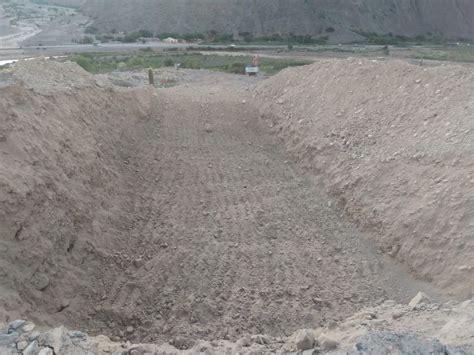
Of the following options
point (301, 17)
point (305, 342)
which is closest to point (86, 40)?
point (301, 17)

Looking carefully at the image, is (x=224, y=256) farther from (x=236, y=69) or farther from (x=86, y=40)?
(x=86, y=40)

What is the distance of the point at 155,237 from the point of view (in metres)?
8.23

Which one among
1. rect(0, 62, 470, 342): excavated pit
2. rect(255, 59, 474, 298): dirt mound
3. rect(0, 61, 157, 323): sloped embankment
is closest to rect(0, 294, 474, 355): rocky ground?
rect(0, 62, 470, 342): excavated pit

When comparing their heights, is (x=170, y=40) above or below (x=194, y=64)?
below

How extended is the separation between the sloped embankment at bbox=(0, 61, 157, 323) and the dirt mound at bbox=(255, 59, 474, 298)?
14.9 ft

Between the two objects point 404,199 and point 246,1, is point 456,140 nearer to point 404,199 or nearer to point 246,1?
point 404,199

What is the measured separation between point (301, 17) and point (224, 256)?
56594 mm

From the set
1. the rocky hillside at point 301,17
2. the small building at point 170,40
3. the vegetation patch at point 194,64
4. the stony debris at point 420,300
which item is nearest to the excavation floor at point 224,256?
the stony debris at point 420,300

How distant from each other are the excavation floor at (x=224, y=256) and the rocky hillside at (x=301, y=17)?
50252 mm

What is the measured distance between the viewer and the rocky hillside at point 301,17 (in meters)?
58.7

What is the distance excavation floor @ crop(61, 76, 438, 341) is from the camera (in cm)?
638

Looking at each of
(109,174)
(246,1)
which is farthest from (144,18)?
(109,174)

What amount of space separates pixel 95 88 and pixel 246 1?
176 feet

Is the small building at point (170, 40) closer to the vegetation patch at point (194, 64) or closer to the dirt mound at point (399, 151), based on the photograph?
the vegetation patch at point (194, 64)
